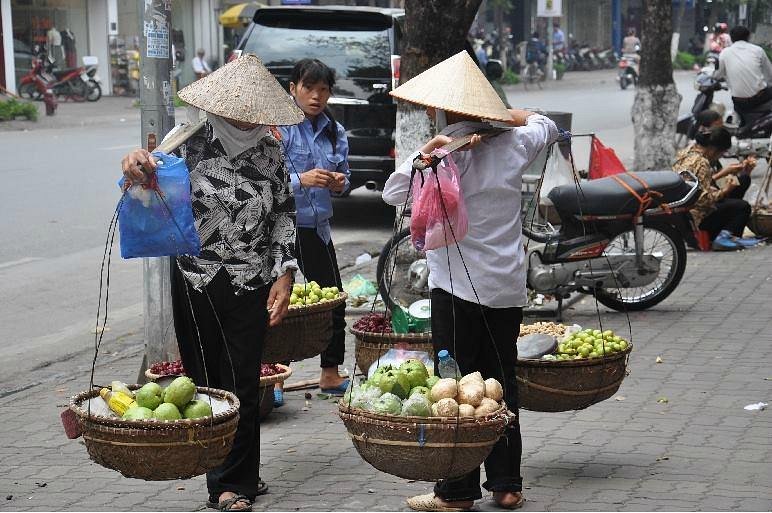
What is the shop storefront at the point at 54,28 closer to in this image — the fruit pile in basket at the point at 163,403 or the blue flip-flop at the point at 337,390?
the blue flip-flop at the point at 337,390

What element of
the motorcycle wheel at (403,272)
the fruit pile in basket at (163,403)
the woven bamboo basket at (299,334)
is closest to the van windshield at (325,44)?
the motorcycle wheel at (403,272)

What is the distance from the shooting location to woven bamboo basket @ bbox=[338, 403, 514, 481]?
13.9 feet

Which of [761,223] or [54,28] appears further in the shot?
[54,28]

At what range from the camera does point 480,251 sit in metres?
4.74

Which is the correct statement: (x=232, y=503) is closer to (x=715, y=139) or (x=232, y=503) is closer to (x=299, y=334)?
(x=299, y=334)

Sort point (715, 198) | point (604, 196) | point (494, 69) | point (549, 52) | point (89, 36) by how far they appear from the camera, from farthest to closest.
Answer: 1. point (549, 52)
2. point (89, 36)
3. point (494, 69)
4. point (715, 198)
5. point (604, 196)

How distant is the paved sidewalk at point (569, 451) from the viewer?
4.98 metres

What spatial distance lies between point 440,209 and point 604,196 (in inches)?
173

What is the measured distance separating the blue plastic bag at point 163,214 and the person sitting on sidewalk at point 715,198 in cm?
644

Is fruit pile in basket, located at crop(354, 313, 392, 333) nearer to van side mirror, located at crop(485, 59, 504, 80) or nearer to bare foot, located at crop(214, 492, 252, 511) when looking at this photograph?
bare foot, located at crop(214, 492, 252, 511)

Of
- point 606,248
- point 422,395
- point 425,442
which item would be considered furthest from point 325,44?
point 425,442

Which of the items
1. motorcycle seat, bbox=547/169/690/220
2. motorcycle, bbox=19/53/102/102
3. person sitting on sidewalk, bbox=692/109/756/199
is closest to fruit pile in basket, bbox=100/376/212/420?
motorcycle seat, bbox=547/169/690/220

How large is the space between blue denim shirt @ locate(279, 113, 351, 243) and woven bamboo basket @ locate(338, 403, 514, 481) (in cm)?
230

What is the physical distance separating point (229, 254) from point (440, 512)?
126cm
